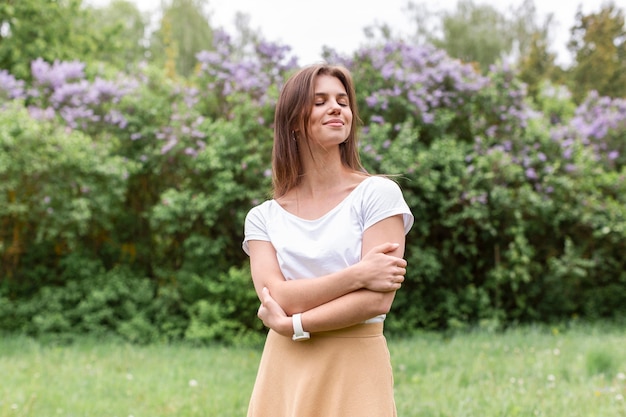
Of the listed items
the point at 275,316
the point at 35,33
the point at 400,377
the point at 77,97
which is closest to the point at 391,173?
the point at 400,377

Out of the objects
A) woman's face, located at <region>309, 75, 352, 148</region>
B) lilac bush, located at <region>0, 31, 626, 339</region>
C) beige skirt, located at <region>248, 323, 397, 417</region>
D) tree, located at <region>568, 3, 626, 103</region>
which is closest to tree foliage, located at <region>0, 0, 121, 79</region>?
lilac bush, located at <region>0, 31, 626, 339</region>

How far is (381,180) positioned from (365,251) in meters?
0.23

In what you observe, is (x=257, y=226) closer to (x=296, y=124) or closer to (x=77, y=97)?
(x=296, y=124)

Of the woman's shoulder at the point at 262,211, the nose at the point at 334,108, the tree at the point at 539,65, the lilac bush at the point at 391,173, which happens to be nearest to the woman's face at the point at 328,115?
the nose at the point at 334,108

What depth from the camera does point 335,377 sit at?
6.41 feet

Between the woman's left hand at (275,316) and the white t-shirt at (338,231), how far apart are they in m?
0.10

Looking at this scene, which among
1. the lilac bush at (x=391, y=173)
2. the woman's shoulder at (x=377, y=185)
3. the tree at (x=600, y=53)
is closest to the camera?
the woman's shoulder at (x=377, y=185)

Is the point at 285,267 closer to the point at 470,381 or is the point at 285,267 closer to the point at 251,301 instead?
the point at 470,381

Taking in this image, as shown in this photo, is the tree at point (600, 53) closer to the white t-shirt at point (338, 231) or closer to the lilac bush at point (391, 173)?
the lilac bush at point (391, 173)

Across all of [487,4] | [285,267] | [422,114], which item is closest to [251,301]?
[422,114]

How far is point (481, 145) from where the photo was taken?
23.9 feet

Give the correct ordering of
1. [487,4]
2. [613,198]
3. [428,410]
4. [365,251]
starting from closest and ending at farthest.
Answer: [365,251] → [428,410] → [613,198] → [487,4]

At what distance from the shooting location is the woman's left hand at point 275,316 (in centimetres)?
195

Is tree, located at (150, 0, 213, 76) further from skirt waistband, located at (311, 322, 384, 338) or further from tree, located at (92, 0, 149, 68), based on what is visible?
skirt waistband, located at (311, 322, 384, 338)
